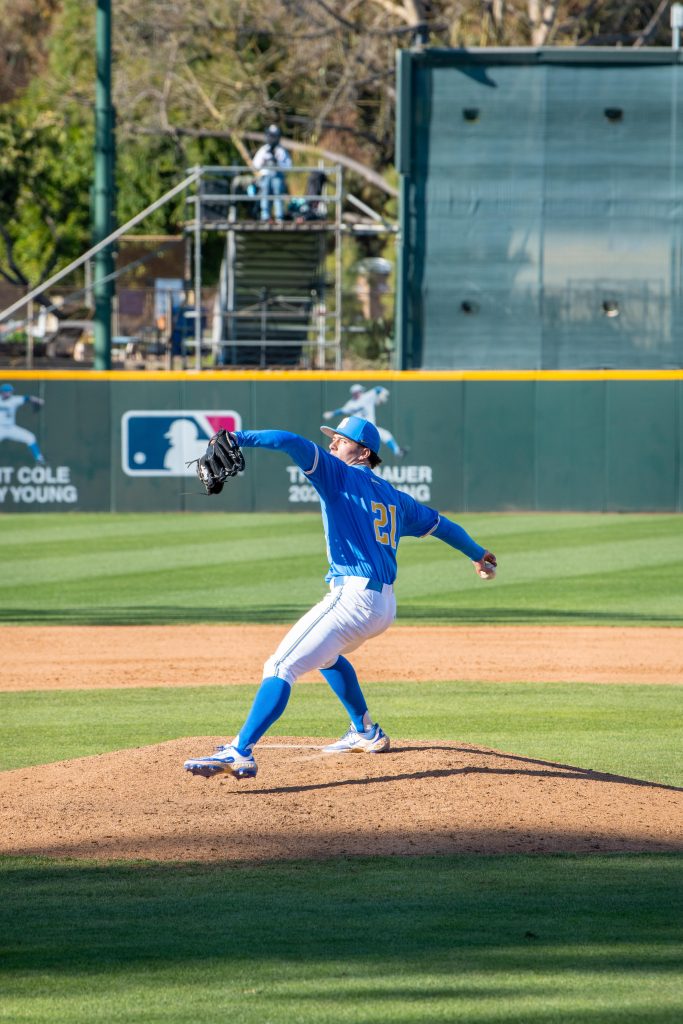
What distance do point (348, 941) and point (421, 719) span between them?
425cm

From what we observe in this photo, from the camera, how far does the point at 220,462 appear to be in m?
6.00

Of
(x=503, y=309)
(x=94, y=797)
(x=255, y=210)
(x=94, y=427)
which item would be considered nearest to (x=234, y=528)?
(x=94, y=427)

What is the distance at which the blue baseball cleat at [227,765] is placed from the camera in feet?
21.0

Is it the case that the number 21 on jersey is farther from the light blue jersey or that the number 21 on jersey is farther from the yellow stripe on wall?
the yellow stripe on wall

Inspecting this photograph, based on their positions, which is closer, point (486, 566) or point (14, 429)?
point (486, 566)

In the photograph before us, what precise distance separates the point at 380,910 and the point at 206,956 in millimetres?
794

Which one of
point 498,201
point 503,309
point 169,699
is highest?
point 498,201

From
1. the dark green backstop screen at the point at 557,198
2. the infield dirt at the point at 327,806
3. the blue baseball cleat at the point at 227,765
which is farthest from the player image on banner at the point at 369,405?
the blue baseball cleat at the point at 227,765

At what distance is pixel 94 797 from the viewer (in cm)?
646

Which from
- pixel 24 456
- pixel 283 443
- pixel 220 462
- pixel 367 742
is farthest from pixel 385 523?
pixel 24 456

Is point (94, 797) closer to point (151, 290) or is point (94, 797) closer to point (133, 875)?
point (133, 875)

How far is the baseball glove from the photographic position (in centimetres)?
598

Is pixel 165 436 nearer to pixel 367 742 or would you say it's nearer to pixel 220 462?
pixel 367 742

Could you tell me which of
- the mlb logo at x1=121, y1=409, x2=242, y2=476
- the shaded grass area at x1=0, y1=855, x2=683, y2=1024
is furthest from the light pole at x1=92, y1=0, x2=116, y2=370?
the shaded grass area at x1=0, y1=855, x2=683, y2=1024
